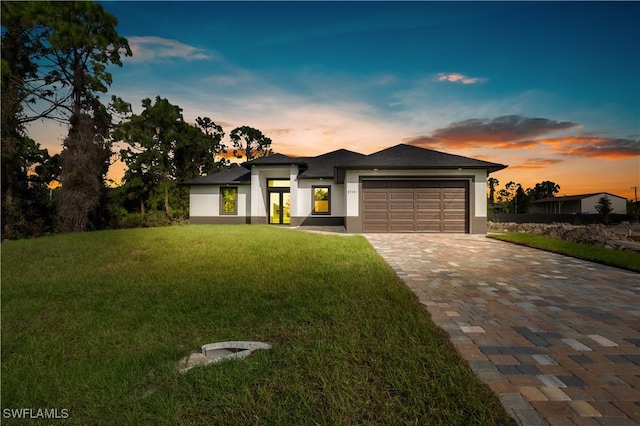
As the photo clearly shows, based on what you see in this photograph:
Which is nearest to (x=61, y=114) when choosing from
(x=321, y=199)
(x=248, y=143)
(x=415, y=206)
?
(x=321, y=199)

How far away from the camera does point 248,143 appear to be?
41250 mm

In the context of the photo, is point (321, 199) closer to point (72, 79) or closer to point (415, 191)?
point (415, 191)

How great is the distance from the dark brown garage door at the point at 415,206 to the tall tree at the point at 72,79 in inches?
651

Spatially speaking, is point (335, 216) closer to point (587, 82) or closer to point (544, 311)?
point (587, 82)

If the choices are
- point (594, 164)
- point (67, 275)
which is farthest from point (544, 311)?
point (594, 164)

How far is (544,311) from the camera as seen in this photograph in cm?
358

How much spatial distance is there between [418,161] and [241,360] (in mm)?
12993

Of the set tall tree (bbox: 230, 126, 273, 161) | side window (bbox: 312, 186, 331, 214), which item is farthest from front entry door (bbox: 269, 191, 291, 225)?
tall tree (bbox: 230, 126, 273, 161)

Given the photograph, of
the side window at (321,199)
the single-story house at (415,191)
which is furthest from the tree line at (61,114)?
the single-story house at (415,191)

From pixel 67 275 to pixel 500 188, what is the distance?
242 ft

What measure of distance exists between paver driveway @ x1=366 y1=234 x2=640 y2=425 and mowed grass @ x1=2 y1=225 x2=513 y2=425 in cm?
29

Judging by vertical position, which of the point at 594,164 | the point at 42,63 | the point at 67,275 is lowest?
the point at 67,275

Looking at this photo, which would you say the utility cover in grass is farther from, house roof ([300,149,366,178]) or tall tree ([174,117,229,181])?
tall tree ([174,117,229,181])

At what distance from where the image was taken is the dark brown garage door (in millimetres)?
13742
